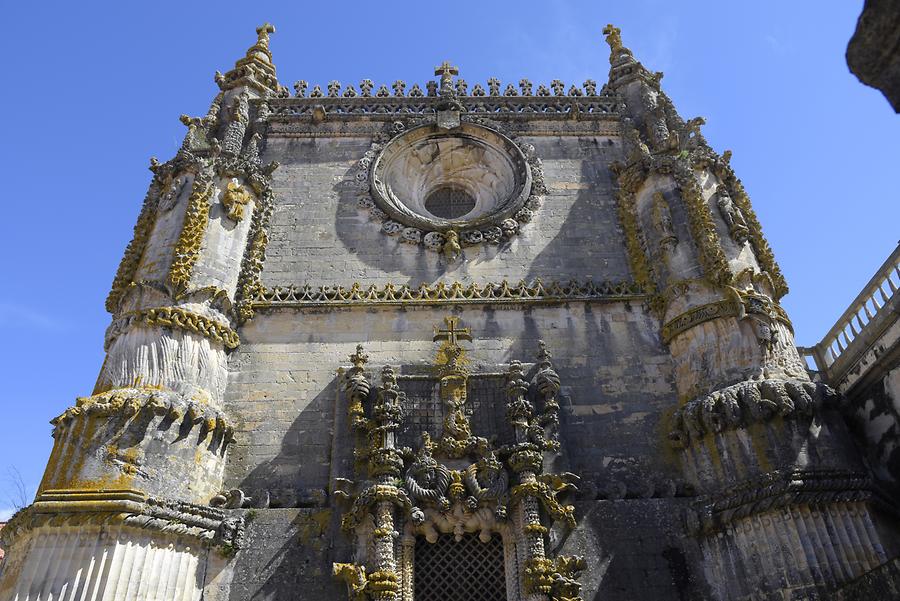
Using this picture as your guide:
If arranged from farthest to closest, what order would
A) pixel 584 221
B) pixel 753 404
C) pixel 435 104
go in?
1. pixel 435 104
2. pixel 584 221
3. pixel 753 404

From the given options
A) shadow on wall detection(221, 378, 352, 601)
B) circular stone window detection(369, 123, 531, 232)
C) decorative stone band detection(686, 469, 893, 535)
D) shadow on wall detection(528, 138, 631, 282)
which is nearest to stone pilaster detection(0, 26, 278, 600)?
shadow on wall detection(221, 378, 352, 601)

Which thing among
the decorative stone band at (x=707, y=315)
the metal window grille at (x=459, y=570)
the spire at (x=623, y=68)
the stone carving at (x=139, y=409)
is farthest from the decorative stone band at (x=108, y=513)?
the spire at (x=623, y=68)

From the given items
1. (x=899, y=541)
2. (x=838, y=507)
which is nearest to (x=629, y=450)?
(x=838, y=507)

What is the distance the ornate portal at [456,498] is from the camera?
958cm

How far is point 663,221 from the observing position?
13.1 m

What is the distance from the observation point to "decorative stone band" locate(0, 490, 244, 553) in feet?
29.5

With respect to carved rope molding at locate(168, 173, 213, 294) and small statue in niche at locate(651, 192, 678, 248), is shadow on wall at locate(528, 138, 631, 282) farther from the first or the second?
carved rope molding at locate(168, 173, 213, 294)

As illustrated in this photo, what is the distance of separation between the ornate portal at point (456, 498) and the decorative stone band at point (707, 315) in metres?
2.55

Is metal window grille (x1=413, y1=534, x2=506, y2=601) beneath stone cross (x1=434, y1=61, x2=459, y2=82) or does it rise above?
beneath

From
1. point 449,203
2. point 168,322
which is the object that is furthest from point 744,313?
point 168,322

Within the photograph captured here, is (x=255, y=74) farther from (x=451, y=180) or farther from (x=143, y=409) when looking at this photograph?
(x=143, y=409)

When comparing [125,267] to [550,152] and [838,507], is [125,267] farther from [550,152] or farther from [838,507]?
[838,507]

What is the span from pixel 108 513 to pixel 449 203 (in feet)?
31.9

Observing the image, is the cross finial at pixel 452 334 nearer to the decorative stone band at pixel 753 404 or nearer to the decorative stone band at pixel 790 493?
the decorative stone band at pixel 753 404
